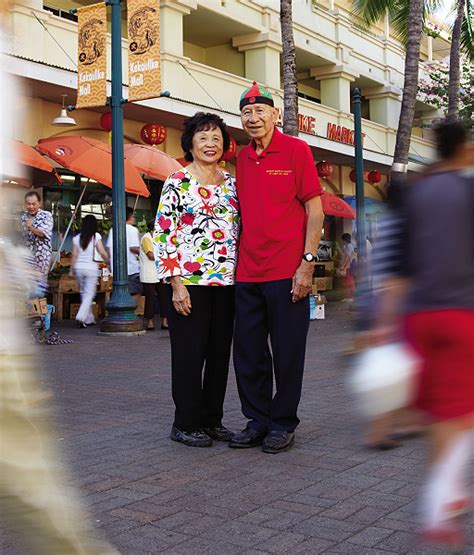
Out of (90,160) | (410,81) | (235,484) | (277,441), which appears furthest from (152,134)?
(235,484)

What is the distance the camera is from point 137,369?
8570mm

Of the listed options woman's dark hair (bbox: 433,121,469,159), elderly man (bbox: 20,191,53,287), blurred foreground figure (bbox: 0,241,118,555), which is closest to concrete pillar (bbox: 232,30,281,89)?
elderly man (bbox: 20,191,53,287)

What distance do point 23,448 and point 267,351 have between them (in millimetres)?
2965

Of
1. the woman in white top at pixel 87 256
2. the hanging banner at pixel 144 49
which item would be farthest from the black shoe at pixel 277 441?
the hanging banner at pixel 144 49

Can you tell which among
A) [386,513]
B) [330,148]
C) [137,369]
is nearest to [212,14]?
[330,148]

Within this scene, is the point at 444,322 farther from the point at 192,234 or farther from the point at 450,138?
the point at 192,234

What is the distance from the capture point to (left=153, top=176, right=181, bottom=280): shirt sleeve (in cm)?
504

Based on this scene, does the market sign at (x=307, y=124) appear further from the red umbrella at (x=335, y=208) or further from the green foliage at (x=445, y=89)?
the green foliage at (x=445, y=89)

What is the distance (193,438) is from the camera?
201 inches

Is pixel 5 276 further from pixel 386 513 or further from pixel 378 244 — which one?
pixel 386 513

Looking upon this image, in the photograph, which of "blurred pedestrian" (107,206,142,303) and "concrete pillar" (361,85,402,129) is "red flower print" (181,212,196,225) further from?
"concrete pillar" (361,85,402,129)

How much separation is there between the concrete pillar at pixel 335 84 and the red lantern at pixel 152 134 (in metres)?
10.2

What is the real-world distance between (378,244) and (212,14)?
19.4 meters

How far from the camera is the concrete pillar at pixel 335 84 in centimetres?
2702
